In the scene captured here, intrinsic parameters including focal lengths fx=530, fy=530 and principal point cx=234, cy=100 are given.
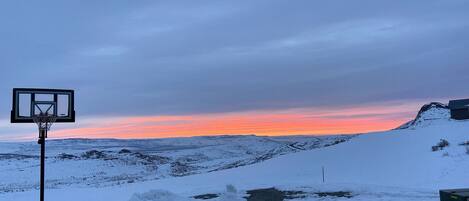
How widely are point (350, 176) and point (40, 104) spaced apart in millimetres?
16707

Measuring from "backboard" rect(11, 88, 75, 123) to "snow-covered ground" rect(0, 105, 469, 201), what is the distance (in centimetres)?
372

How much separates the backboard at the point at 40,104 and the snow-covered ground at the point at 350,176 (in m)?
3.72

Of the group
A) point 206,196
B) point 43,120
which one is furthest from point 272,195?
point 43,120

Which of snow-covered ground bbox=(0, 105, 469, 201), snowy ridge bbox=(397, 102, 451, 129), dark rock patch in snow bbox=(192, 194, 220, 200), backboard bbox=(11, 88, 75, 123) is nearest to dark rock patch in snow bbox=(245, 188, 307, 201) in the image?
snow-covered ground bbox=(0, 105, 469, 201)

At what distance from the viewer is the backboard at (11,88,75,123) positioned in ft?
56.3

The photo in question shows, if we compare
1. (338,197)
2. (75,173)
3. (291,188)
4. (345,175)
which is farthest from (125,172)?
(338,197)

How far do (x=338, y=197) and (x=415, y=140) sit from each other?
17564mm

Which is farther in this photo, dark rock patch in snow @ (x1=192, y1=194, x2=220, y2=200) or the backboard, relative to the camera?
dark rock patch in snow @ (x1=192, y1=194, x2=220, y2=200)

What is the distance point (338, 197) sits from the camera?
1889 centimetres

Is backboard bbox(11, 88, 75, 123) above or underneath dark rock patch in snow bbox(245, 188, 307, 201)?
above

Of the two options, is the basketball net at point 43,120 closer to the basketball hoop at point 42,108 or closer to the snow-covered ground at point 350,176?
the basketball hoop at point 42,108

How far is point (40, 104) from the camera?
17.5 meters

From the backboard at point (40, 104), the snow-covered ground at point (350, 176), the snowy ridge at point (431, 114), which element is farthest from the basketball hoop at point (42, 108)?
the snowy ridge at point (431, 114)

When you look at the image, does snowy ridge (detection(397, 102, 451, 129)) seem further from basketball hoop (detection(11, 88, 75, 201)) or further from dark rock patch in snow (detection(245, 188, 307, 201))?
basketball hoop (detection(11, 88, 75, 201))
